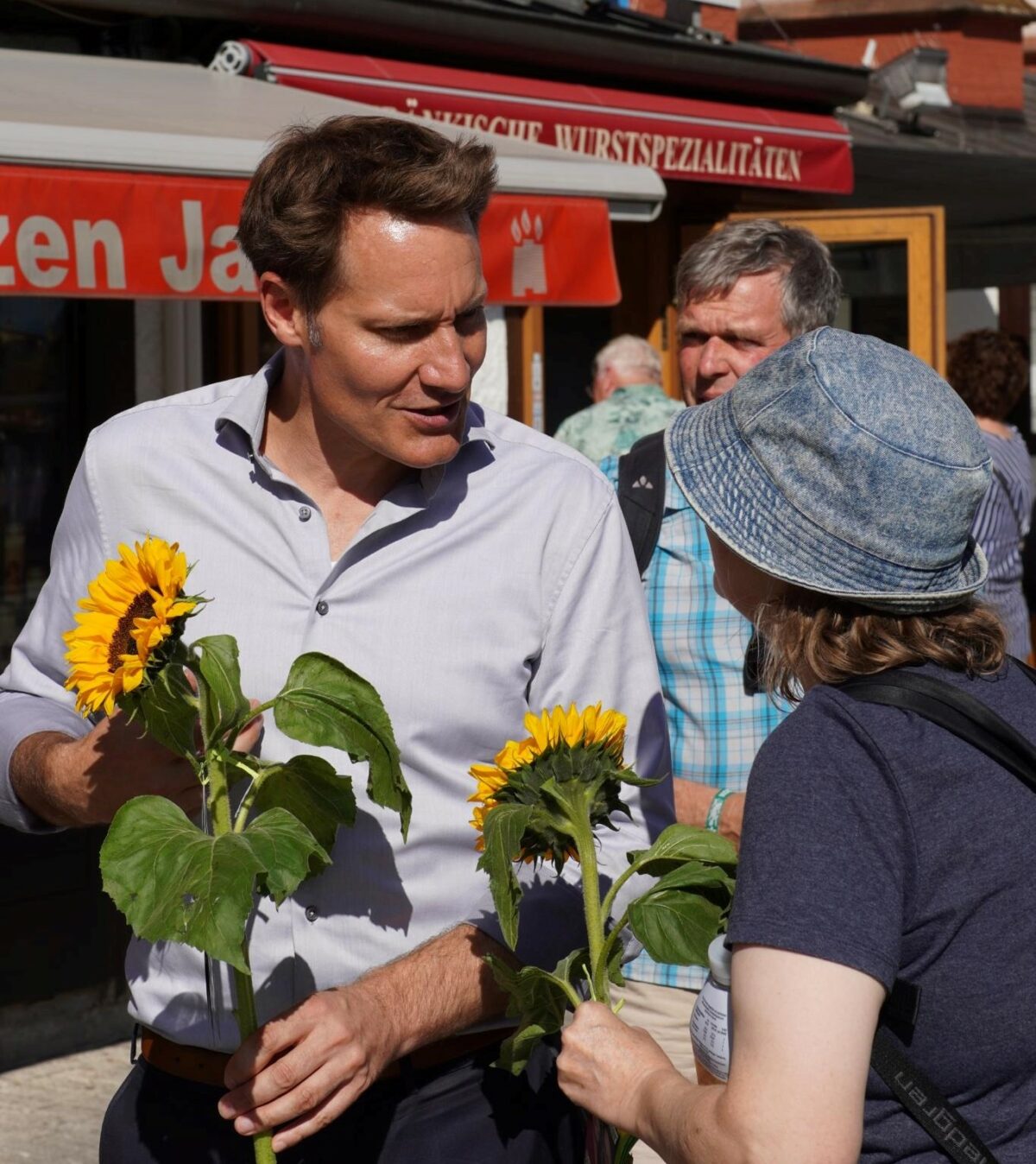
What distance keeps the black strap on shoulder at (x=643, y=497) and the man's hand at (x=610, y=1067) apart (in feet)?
4.42

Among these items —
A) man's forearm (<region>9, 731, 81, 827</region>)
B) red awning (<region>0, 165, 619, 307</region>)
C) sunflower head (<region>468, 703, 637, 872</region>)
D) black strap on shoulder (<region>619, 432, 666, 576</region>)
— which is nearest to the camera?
sunflower head (<region>468, 703, 637, 872</region>)

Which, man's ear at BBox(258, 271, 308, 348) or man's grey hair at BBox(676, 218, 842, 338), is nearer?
man's ear at BBox(258, 271, 308, 348)

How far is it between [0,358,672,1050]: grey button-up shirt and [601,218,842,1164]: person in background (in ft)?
2.09

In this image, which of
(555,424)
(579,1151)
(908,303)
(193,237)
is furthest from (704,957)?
(555,424)

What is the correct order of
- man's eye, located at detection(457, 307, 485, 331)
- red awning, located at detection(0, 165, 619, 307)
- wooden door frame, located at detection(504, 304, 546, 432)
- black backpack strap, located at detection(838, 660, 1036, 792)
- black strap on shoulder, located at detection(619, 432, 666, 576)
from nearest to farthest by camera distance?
black backpack strap, located at detection(838, 660, 1036, 792) → man's eye, located at detection(457, 307, 485, 331) → black strap on shoulder, located at detection(619, 432, 666, 576) → red awning, located at detection(0, 165, 619, 307) → wooden door frame, located at detection(504, 304, 546, 432)

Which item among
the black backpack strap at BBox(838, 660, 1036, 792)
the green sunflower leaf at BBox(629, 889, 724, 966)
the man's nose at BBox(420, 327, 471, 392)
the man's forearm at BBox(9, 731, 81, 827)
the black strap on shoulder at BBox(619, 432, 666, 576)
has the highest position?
the man's nose at BBox(420, 327, 471, 392)

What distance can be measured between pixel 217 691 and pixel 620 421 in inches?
157

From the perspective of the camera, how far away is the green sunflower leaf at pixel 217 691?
171cm

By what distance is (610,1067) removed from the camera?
168 centimetres

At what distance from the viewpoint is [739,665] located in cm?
291

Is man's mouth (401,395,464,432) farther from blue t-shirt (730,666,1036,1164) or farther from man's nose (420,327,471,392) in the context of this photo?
blue t-shirt (730,666,1036,1164)

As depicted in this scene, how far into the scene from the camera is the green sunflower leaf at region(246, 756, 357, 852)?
177 cm

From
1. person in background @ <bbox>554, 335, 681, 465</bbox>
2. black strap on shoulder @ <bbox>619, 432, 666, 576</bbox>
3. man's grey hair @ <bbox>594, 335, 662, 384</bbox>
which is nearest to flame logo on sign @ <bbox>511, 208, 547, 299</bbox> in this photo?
person in background @ <bbox>554, 335, 681, 465</bbox>

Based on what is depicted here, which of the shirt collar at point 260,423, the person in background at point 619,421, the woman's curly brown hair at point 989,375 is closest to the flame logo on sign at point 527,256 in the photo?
the person in background at point 619,421
